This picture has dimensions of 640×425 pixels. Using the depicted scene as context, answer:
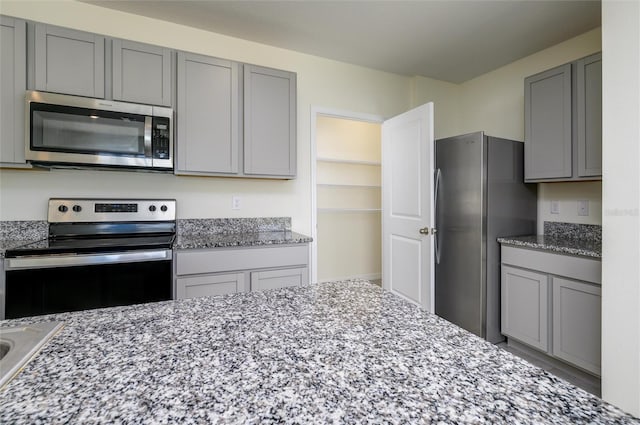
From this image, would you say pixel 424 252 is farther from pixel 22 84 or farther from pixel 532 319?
pixel 22 84

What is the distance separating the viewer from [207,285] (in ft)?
6.70

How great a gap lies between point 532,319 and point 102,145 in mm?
3196

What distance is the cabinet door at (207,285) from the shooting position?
6.46 ft

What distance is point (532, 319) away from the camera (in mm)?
2197

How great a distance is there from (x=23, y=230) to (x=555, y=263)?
3616mm

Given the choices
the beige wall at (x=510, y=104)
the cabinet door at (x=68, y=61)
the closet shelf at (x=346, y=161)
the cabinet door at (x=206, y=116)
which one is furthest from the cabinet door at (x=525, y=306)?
the cabinet door at (x=68, y=61)

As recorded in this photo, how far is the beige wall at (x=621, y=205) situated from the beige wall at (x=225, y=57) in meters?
2.00

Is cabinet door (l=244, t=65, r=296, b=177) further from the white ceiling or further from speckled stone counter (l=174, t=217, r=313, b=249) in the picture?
speckled stone counter (l=174, t=217, r=313, b=249)

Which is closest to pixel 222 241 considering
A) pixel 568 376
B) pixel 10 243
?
pixel 10 243

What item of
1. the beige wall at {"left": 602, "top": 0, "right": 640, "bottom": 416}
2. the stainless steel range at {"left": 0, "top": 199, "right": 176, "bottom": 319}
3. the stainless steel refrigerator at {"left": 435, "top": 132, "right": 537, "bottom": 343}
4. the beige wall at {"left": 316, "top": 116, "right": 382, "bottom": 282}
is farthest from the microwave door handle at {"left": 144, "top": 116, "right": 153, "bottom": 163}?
the beige wall at {"left": 602, "top": 0, "right": 640, "bottom": 416}

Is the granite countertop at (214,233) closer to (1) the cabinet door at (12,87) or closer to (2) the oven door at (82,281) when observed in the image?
(2) the oven door at (82,281)

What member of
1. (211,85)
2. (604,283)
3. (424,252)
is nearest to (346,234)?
(424,252)

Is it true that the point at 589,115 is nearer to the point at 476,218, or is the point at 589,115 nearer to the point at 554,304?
the point at 476,218

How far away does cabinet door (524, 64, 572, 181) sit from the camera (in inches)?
87.4
